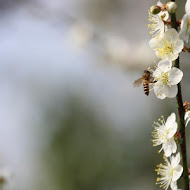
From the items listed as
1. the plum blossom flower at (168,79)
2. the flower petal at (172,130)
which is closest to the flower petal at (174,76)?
the plum blossom flower at (168,79)

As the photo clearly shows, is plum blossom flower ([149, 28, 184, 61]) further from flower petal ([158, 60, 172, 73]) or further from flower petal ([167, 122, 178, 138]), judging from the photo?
flower petal ([167, 122, 178, 138])

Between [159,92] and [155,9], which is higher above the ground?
[155,9]

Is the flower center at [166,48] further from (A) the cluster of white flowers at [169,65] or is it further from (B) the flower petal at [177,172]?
(B) the flower petal at [177,172]

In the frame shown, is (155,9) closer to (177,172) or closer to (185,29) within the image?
(185,29)

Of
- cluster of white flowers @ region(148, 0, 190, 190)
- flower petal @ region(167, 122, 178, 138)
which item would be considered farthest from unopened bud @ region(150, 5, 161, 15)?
flower petal @ region(167, 122, 178, 138)

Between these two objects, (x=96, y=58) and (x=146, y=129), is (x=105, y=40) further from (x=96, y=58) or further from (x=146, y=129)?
(x=146, y=129)

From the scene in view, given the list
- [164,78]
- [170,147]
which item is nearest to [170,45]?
[164,78]

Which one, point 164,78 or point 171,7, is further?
point 164,78

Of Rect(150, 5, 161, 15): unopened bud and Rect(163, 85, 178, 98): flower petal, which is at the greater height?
Rect(150, 5, 161, 15): unopened bud
